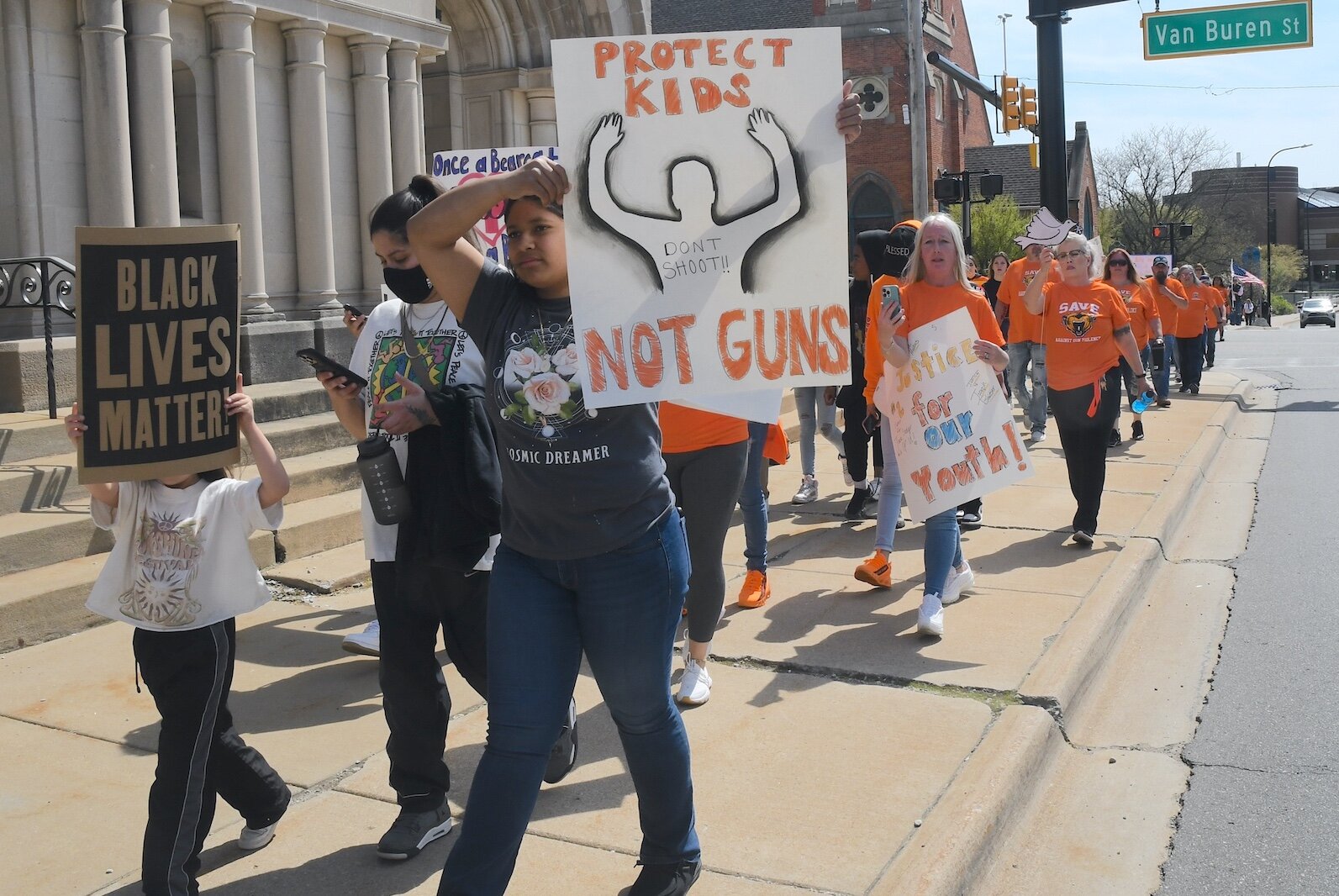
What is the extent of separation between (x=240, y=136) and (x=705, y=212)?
812cm

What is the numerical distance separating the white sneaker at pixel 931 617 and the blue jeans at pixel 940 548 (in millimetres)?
39

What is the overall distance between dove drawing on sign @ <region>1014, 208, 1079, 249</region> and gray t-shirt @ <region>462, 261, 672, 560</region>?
5.96m

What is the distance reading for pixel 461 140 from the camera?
14.9m

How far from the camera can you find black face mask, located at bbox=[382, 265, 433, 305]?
3.88m

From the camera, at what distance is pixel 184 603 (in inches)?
127

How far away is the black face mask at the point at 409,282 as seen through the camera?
153 inches

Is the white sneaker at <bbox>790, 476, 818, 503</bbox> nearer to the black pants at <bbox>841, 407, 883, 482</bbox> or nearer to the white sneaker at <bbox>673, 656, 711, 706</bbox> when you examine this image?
the black pants at <bbox>841, 407, 883, 482</bbox>

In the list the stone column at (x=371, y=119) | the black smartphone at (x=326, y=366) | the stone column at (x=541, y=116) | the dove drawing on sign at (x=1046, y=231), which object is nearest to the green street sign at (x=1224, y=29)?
the stone column at (x=541, y=116)

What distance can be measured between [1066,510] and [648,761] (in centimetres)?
673

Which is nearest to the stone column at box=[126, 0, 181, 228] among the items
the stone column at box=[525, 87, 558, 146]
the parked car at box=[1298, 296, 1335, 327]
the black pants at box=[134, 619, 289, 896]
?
the stone column at box=[525, 87, 558, 146]

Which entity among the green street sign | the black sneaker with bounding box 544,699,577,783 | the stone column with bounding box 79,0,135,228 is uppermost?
the green street sign

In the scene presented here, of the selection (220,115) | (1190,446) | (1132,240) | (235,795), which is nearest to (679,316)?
(235,795)

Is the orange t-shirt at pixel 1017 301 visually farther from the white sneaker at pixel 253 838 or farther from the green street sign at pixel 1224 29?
the white sneaker at pixel 253 838

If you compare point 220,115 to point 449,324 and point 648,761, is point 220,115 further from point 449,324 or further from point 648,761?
point 648,761
